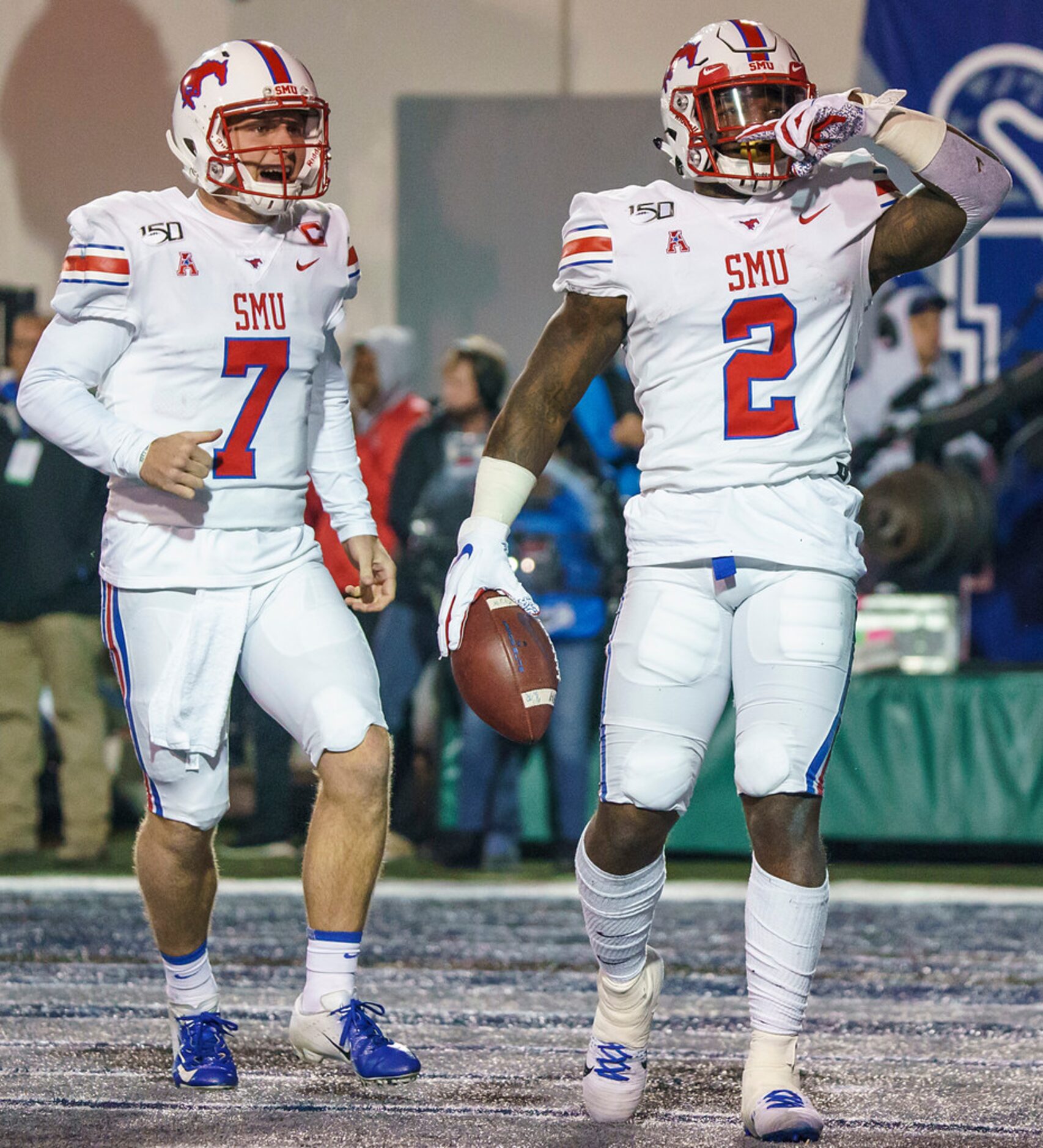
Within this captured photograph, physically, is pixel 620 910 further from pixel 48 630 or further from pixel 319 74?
pixel 319 74

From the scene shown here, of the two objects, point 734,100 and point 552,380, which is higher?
point 734,100

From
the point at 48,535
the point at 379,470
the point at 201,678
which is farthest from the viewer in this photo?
the point at 379,470

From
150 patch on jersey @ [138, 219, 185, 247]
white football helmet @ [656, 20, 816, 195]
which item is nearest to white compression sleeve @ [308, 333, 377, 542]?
150 patch on jersey @ [138, 219, 185, 247]

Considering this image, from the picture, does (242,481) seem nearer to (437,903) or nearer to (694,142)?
(694,142)

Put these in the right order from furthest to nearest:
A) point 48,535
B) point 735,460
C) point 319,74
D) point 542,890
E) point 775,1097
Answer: point 319,74, point 48,535, point 542,890, point 735,460, point 775,1097

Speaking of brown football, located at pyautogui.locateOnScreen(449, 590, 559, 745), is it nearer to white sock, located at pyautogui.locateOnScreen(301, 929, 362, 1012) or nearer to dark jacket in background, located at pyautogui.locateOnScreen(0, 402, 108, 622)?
white sock, located at pyautogui.locateOnScreen(301, 929, 362, 1012)

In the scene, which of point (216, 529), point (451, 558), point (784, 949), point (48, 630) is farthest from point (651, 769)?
point (48, 630)

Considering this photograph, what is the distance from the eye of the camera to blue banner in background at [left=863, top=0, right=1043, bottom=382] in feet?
25.3

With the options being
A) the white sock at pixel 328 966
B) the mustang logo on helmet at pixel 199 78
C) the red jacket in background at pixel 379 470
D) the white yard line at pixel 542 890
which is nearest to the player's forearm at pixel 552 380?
the mustang logo on helmet at pixel 199 78

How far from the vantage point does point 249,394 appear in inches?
134

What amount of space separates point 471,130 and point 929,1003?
5.18m

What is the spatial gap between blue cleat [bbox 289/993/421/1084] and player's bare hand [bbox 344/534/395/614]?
0.75m

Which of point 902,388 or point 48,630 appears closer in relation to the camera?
point 48,630

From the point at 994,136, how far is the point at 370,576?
499 centimetres
